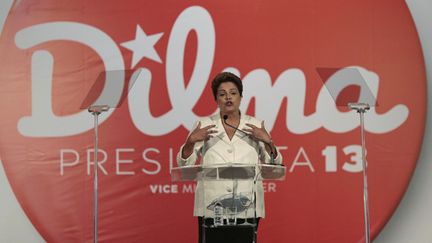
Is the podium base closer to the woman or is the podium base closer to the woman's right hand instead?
the woman

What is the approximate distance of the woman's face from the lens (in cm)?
252

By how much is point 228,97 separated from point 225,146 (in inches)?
8.9

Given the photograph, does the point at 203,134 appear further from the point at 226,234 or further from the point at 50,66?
the point at 50,66

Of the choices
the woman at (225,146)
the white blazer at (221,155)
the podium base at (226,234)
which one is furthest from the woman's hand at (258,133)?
the podium base at (226,234)

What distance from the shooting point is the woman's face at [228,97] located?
2523mm

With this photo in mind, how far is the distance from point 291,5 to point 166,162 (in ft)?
4.53

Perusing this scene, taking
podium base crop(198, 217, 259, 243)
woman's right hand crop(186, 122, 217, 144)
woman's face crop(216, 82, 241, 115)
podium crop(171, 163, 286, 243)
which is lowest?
podium base crop(198, 217, 259, 243)

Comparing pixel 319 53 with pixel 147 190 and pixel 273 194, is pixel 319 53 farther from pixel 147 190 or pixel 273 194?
pixel 147 190

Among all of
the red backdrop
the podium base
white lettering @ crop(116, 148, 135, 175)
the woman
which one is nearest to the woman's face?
the woman

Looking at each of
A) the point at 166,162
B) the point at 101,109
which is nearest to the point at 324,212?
the point at 166,162

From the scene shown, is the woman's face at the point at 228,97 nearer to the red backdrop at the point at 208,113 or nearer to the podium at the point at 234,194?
the podium at the point at 234,194

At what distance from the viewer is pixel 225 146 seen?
2.49 m

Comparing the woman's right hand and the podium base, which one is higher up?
the woman's right hand

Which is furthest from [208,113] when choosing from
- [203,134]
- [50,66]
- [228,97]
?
[203,134]
